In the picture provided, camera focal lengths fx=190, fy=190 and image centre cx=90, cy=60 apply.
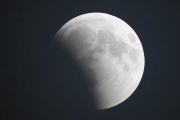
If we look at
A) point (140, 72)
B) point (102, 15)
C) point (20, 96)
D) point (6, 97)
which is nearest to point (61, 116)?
point (20, 96)

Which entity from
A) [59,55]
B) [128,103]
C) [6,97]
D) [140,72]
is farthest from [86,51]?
[6,97]

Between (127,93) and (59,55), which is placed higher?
(59,55)

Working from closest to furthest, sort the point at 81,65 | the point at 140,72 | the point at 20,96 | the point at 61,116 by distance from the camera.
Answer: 1. the point at 81,65
2. the point at 140,72
3. the point at 61,116
4. the point at 20,96

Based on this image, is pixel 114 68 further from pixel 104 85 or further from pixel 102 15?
pixel 102 15

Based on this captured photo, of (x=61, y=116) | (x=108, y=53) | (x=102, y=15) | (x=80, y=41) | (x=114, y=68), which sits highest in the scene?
(x=102, y=15)

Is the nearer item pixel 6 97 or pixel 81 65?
pixel 81 65

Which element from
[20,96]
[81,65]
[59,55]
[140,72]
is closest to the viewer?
[81,65]
